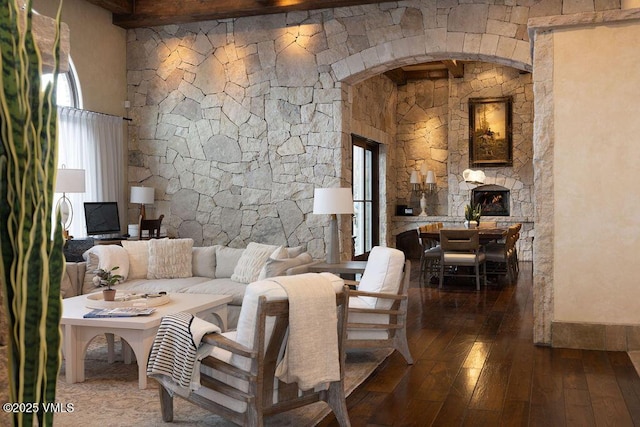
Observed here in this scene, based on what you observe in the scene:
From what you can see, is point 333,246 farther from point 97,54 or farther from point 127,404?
point 97,54

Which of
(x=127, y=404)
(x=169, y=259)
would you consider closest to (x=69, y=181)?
(x=169, y=259)

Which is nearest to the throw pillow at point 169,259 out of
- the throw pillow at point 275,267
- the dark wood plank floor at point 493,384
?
the throw pillow at point 275,267

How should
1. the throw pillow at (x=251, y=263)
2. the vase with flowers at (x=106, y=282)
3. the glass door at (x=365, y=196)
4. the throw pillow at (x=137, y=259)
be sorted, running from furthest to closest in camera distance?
the glass door at (x=365, y=196) < the throw pillow at (x=137, y=259) < the throw pillow at (x=251, y=263) < the vase with flowers at (x=106, y=282)

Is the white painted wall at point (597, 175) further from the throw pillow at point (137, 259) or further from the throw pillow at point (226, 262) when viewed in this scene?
the throw pillow at point (137, 259)

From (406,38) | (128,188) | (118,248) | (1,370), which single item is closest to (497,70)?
(406,38)

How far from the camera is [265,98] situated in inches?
341

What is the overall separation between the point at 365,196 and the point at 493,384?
7.55 m

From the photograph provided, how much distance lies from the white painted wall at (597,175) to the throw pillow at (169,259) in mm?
3805

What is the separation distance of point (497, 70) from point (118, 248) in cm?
867

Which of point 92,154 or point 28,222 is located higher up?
point 92,154

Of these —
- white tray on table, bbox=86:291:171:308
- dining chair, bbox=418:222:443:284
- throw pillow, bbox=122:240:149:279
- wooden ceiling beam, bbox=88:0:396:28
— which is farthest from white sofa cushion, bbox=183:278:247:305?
wooden ceiling beam, bbox=88:0:396:28


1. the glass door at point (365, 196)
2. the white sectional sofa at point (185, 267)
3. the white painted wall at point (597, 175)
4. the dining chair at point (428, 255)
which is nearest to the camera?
the white painted wall at point (597, 175)

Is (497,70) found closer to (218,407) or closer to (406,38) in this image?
(406,38)

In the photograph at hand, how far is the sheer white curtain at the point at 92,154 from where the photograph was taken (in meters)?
7.99
